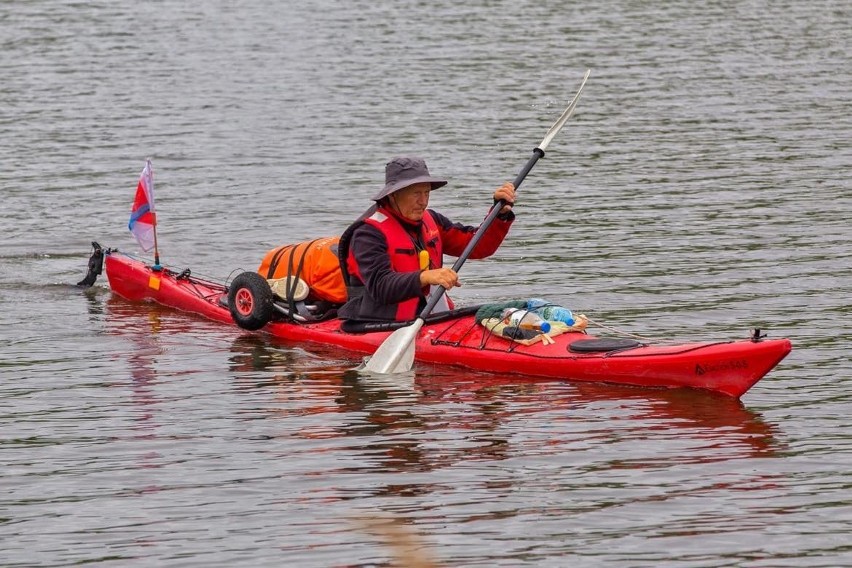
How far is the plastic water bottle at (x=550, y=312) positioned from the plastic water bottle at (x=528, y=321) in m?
0.05

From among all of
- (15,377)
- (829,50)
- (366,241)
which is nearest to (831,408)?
(366,241)

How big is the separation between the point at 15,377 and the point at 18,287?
12.2ft

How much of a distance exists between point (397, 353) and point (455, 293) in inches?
125

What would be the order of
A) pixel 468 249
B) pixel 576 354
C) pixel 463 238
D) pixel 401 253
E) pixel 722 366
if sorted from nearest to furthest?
1. pixel 722 366
2. pixel 576 354
3. pixel 401 253
4. pixel 468 249
5. pixel 463 238

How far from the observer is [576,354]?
1094 centimetres

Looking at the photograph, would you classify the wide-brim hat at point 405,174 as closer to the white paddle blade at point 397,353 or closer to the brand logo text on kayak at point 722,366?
the white paddle blade at point 397,353

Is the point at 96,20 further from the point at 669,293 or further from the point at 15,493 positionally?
the point at 15,493

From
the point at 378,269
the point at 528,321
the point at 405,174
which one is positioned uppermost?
the point at 405,174

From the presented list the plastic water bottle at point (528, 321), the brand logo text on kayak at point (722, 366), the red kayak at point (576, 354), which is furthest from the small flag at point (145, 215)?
the brand logo text on kayak at point (722, 366)

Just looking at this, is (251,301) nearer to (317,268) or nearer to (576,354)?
(317,268)

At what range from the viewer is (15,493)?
864 cm

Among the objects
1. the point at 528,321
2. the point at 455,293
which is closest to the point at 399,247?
the point at 528,321

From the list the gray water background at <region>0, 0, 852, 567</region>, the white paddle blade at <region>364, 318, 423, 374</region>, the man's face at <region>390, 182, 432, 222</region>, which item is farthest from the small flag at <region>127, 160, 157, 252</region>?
the white paddle blade at <region>364, 318, 423, 374</region>

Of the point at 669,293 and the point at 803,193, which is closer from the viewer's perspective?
the point at 669,293
